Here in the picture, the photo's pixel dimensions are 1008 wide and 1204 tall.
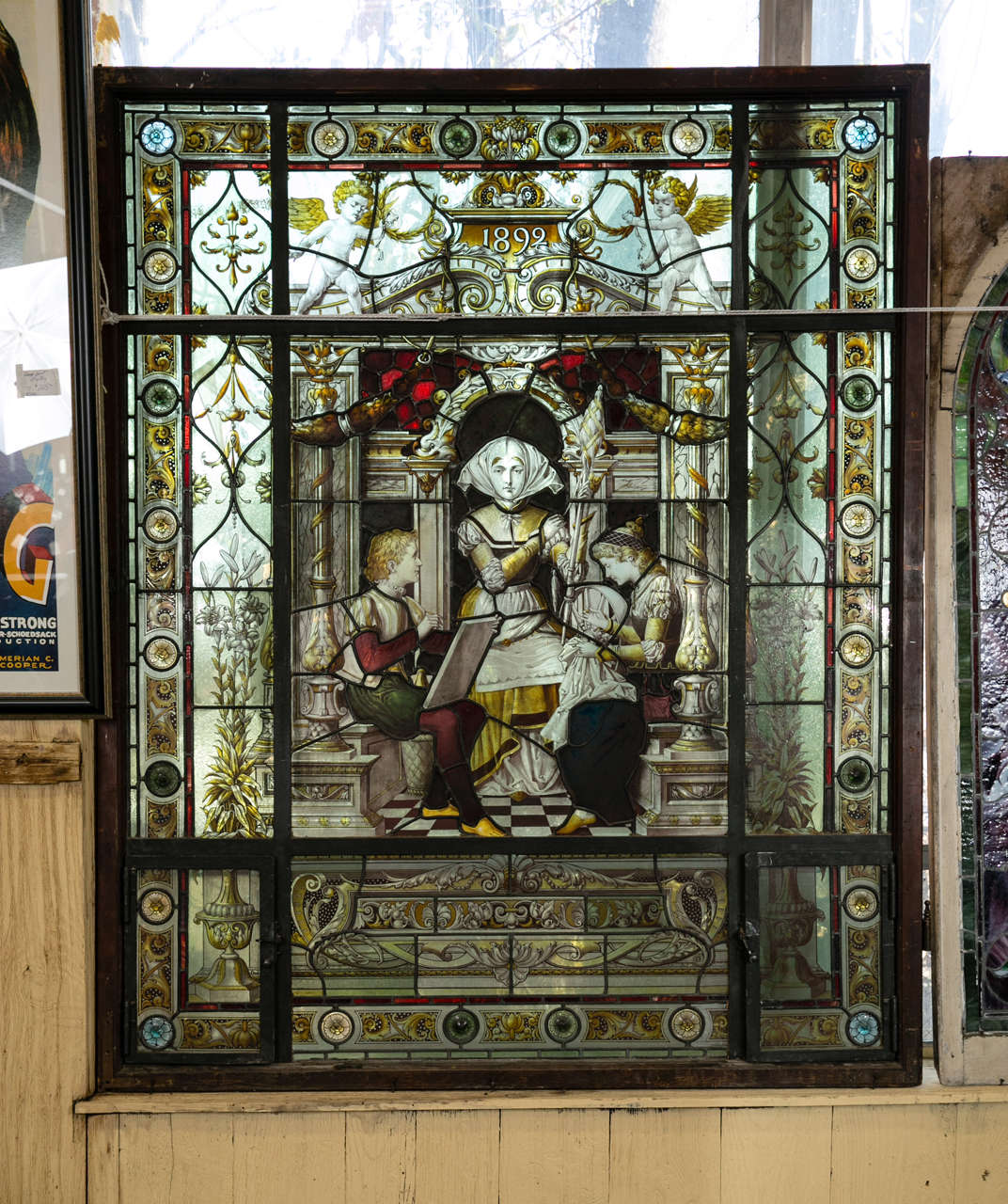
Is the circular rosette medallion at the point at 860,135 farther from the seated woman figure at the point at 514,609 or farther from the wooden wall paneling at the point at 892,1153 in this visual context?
the wooden wall paneling at the point at 892,1153

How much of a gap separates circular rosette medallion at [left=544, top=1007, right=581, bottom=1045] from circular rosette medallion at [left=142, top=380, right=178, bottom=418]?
4.90 feet

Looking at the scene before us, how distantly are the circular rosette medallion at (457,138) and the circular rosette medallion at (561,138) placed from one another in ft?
0.49

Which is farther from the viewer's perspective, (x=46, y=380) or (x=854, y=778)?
(x=854, y=778)

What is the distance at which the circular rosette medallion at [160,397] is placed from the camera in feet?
6.51

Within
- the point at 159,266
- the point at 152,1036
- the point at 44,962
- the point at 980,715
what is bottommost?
the point at 152,1036

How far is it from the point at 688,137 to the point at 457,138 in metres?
0.48

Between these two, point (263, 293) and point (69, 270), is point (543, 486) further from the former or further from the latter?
point (69, 270)

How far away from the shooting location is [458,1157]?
197 centimetres

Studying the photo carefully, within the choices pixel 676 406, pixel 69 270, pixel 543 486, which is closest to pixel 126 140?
pixel 69 270

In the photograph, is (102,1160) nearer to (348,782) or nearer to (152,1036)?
(152,1036)

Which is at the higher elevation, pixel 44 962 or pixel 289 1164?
pixel 44 962

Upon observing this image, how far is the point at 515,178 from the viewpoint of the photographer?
1971mm

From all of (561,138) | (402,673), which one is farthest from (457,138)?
(402,673)

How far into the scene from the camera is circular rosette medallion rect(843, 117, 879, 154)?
77.6 inches
